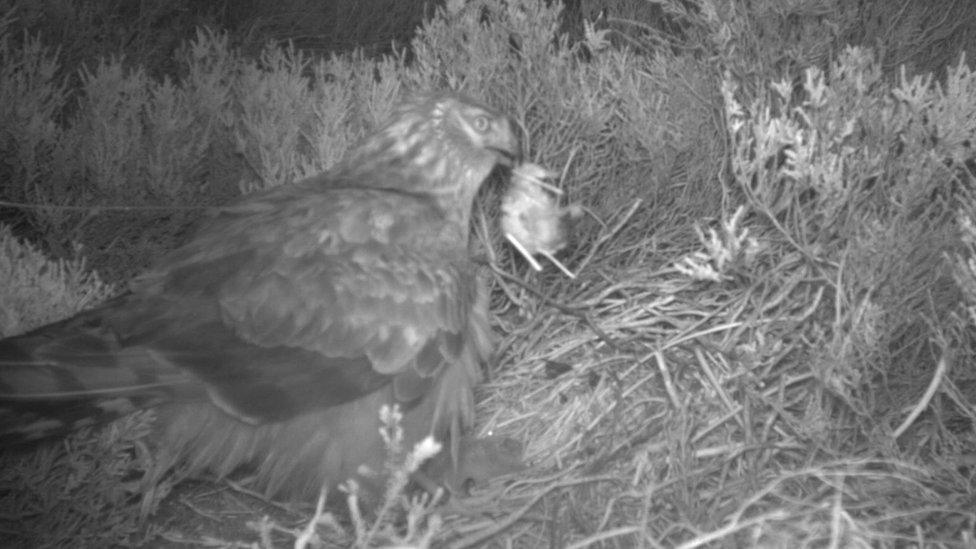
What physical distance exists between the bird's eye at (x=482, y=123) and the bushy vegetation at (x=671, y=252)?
0.56m

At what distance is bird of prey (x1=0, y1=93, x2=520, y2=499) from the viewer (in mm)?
2557

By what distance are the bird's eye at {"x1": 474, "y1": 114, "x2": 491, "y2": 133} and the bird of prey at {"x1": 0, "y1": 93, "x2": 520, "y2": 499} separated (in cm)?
39

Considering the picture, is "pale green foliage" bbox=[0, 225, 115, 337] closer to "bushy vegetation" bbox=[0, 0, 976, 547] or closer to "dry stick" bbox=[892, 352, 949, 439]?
"bushy vegetation" bbox=[0, 0, 976, 547]

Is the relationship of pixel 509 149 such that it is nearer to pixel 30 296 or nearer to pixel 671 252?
pixel 671 252

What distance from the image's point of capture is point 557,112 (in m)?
4.06

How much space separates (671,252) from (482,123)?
114 centimetres

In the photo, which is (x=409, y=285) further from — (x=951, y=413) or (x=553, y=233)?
(x=951, y=413)

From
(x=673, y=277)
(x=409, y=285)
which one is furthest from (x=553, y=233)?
(x=409, y=285)

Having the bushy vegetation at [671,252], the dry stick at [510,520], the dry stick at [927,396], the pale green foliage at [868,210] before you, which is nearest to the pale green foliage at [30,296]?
the bushy vegetation at [671,252]

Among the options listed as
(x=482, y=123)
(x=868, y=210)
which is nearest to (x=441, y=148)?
(x=482, y=123)

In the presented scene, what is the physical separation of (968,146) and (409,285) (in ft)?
7.19

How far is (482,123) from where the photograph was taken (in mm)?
3287

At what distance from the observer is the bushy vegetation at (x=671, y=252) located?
2.67m

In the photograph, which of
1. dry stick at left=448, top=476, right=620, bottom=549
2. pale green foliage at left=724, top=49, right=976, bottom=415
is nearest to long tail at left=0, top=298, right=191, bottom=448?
dry stick at left=448, top=476, right=620, bottom=549
